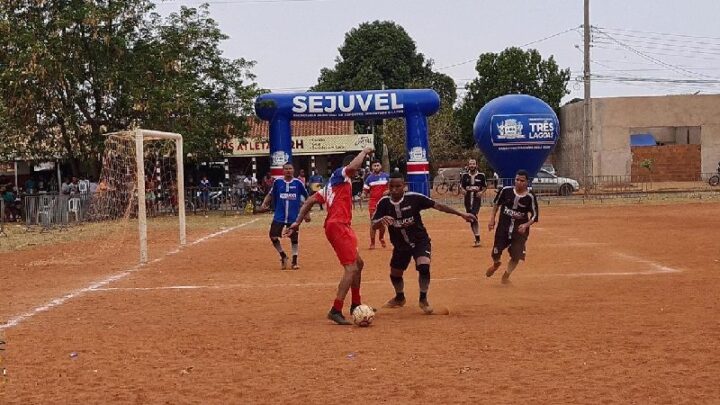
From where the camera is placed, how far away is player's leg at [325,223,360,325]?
10062 millimetres

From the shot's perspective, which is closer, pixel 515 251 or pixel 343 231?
pixel 343 231

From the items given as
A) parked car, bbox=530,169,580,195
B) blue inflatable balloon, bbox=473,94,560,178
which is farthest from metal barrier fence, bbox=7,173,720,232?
blue inflatable balloon, bbox=473,94,560,178

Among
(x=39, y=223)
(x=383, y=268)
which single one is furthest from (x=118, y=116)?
(x=383, y=268)

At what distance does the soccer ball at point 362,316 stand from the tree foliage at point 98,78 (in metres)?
26.4

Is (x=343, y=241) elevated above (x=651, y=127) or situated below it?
below

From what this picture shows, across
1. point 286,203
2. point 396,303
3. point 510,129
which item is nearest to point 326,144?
point 510,129

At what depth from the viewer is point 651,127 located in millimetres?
56031

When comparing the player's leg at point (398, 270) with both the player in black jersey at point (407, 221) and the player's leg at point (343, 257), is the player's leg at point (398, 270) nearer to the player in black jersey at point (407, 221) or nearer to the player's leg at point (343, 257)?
the player in black jersey at point (407, 221)

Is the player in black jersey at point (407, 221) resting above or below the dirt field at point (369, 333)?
above

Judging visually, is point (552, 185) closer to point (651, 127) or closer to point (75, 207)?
point (651, 127)

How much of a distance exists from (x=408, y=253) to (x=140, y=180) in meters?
8.66

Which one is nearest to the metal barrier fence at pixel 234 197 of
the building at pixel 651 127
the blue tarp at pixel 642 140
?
the building at pixel 651 127

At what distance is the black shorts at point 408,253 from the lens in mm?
10727

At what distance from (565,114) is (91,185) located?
3439 centimetres
